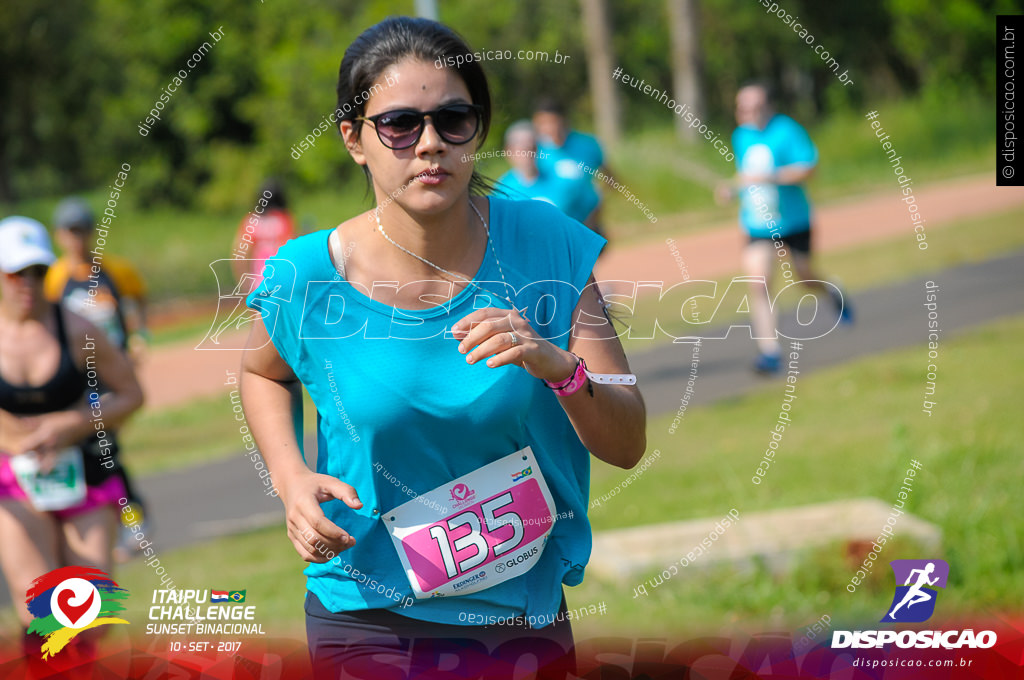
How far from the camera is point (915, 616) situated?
3.59 m

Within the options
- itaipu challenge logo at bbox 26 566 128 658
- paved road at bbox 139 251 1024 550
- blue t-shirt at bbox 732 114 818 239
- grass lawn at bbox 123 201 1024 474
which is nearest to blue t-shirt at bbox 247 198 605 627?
itaipu challenge logo at bbox 26 566 128 658

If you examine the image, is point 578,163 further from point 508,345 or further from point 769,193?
point 508,345

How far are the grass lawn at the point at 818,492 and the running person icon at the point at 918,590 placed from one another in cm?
9

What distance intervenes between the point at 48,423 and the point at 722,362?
6.07m

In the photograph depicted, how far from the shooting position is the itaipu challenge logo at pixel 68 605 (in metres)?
3.28

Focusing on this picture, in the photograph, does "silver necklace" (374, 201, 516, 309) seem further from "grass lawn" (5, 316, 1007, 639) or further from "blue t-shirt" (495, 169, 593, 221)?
"blue t-shirt" (495, 169, 593, 221)

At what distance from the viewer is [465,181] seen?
2111mm

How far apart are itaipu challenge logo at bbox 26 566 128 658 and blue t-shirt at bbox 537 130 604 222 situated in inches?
188

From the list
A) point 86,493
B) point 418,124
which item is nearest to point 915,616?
point 418,124

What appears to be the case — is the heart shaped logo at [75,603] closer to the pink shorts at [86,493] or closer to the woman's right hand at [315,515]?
the pink shorts at [86,493]

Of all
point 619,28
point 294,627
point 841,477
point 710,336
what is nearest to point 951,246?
point 710,336

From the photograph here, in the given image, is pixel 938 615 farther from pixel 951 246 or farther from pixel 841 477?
pixel 951 246

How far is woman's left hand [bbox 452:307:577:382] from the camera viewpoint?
1879mm

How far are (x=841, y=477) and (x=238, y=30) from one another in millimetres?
10115
